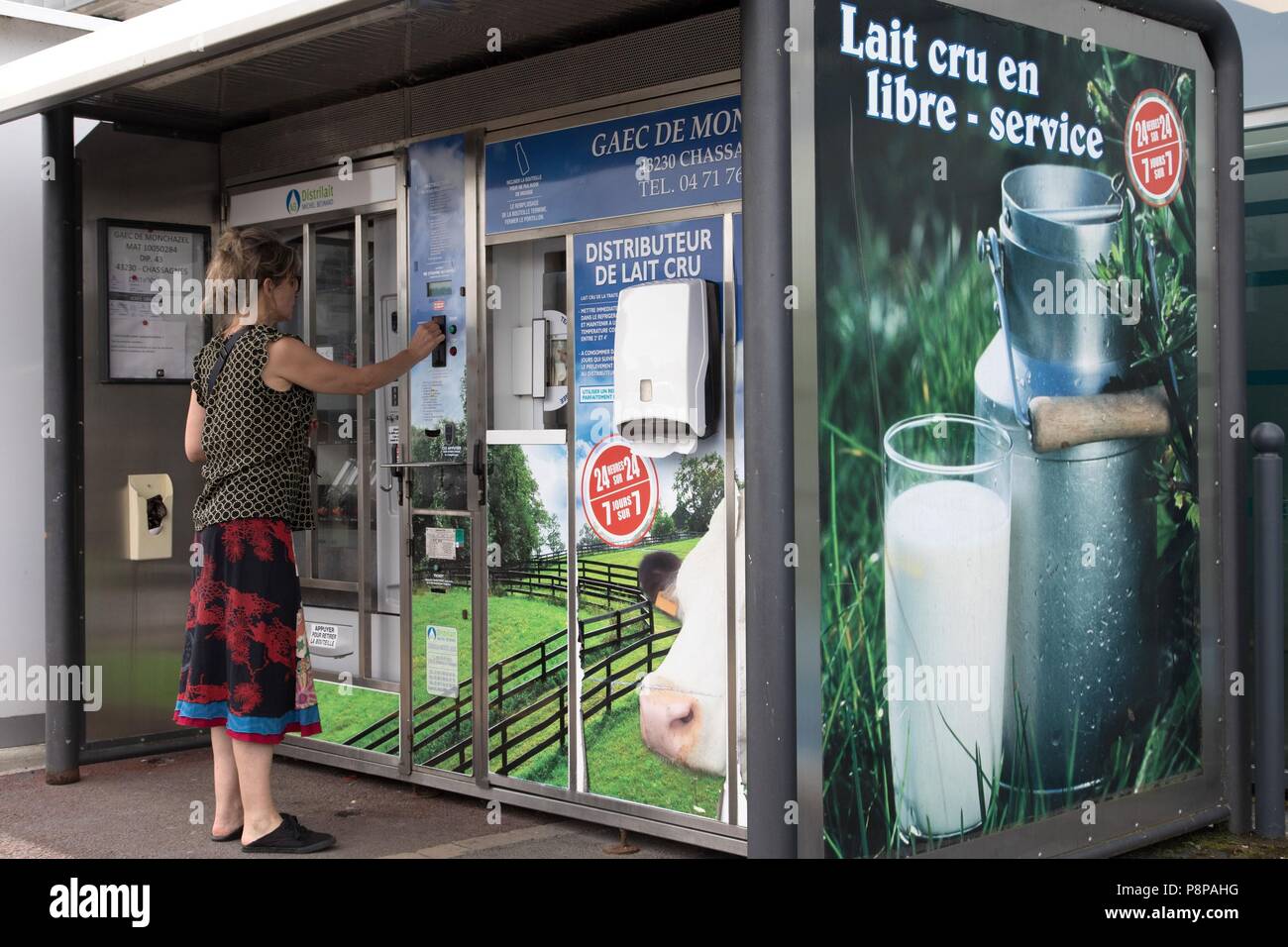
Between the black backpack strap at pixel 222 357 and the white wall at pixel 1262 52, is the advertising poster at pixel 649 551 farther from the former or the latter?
the white wall at pixel 1262 52

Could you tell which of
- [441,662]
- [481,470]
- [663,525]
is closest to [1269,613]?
[663,525]

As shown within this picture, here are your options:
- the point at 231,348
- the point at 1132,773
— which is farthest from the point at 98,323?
the point at 1132,773

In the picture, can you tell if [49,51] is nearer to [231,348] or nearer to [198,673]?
[231,348]

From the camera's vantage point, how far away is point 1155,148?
489 centimetres

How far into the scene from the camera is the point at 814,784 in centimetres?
370

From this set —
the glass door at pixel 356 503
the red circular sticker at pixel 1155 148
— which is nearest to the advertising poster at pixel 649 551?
the glass door at pixel 356 503

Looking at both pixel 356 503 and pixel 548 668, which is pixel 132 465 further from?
pixel 548 668

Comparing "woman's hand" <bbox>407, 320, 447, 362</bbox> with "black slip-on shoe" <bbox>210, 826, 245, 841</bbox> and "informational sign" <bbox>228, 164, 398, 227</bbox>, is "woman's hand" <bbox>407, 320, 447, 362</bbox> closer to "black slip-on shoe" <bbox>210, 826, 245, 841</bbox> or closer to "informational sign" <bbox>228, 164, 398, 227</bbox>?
"informational sign" <bbox>228, 164, 398, 227</bbox>

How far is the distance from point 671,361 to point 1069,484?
126 cm

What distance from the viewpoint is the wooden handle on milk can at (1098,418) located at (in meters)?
4.49

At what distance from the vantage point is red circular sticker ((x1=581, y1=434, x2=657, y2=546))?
488cm

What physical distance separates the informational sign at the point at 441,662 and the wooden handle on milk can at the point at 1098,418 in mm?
2287

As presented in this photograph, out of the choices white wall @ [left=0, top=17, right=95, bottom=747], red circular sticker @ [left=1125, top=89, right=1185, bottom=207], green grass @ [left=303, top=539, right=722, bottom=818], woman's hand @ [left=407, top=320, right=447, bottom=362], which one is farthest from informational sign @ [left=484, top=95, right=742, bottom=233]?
white wall @ [left=0, top=17, right=95, bottom=747]

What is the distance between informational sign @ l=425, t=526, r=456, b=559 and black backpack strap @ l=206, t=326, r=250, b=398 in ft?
3.51
